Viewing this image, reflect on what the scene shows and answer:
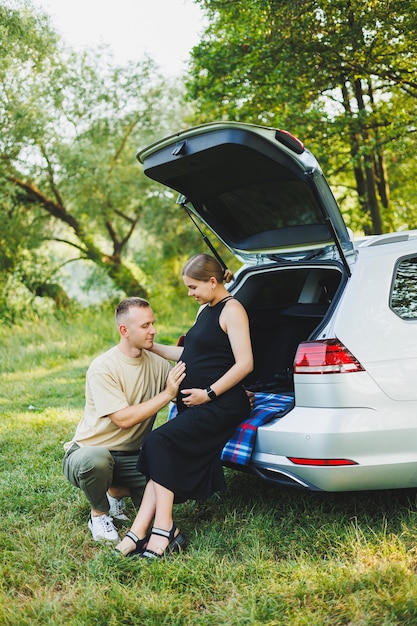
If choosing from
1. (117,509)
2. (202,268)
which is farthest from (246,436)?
(117,509)

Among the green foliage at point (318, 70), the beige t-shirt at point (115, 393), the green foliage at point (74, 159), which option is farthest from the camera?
the green foliage at point (74, 159)

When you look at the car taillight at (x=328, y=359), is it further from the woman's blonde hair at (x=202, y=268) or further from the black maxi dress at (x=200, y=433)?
the woman's blonde hair at (x=202, y=268)

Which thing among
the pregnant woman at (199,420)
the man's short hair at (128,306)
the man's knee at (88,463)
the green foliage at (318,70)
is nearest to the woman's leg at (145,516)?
the pregnant woman at (199,420)

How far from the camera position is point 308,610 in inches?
108

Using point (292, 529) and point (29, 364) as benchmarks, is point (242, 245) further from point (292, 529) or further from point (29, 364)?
point (29, 364)

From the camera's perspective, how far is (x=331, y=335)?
329 centimetres

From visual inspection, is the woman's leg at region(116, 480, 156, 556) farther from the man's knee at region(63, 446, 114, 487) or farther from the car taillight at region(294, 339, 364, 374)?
the car taillight at region(294, 339, 364, 374)

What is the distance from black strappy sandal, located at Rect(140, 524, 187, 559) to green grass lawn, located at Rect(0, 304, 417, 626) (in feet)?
0.19

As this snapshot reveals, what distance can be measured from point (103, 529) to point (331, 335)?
5.47ft

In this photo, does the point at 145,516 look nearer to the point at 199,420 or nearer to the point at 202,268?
the point at 199,420

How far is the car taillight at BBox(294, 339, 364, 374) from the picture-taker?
322cm

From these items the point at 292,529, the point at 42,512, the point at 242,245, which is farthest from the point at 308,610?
the point at 242,245

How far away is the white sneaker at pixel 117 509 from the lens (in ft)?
13.1

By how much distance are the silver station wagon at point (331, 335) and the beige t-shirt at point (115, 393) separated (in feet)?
2.15
